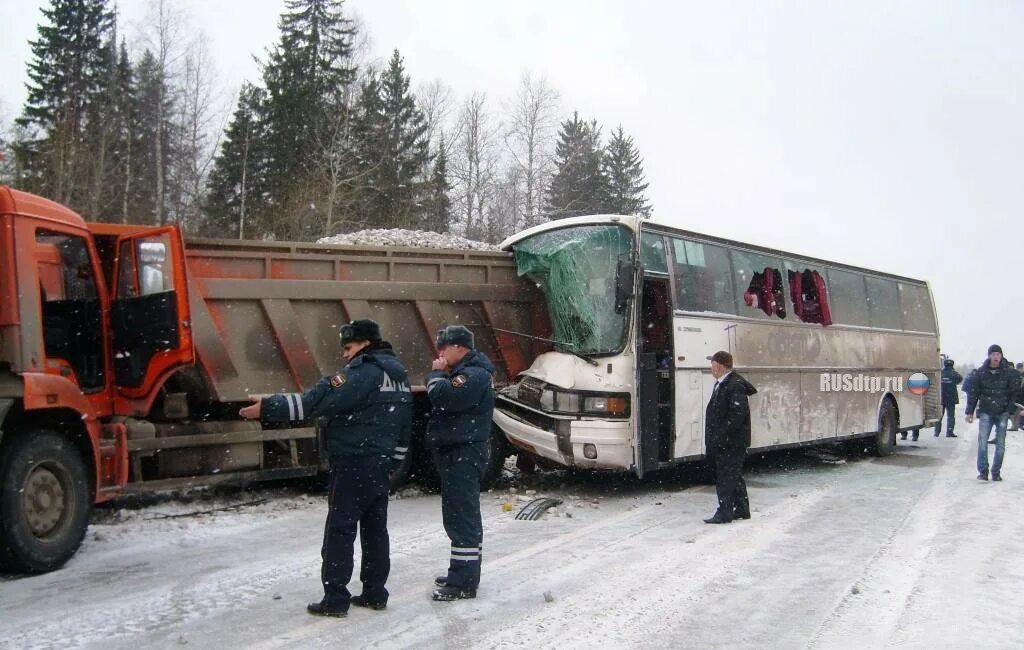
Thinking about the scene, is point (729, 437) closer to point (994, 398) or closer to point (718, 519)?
point (718, 519)

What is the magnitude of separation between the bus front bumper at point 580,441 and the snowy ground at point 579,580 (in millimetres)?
514

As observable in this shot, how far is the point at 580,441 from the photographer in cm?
915

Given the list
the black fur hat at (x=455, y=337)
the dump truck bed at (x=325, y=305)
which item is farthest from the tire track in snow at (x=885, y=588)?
the dump truck bed at (x=325, y=305)

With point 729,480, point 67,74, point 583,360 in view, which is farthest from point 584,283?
point 67,74

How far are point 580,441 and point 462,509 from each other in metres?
3.86

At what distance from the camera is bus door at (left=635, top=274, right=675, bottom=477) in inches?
369

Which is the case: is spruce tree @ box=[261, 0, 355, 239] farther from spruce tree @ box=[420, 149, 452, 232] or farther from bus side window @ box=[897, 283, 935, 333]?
bus side window @ box=[897, 283, 935, 333]

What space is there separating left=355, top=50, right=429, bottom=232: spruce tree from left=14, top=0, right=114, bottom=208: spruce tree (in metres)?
11.0

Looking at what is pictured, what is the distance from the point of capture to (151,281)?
24.4 feet

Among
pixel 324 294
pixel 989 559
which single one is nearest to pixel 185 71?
pixel 324 294

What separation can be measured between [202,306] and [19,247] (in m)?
2.03

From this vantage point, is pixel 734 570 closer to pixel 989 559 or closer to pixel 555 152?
pixel 989 559

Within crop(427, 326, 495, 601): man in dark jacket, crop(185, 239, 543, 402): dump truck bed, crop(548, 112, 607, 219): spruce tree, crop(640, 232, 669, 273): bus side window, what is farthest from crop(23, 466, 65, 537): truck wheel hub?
crop(548, 112, 607, 219): spruce tree

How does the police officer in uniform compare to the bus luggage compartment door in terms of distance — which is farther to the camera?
the bus luggage compartment door
